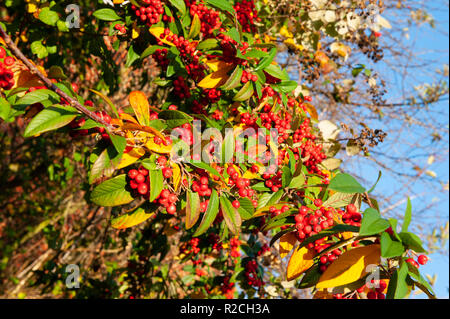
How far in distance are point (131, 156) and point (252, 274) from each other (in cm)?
173

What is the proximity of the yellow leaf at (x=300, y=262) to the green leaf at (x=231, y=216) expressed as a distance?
222 mm

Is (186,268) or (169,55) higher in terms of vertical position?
(169,55)

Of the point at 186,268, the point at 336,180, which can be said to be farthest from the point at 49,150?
the point at 336,180

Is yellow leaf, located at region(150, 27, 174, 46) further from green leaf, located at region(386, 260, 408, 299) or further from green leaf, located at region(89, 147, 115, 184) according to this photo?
green leaf, located at region(386, 260, 408, 299)

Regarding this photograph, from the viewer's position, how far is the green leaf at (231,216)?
1190 mm

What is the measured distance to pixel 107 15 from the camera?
1686 mm

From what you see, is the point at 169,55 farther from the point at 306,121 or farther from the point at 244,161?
the point at 306,121

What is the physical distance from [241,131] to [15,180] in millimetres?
4223

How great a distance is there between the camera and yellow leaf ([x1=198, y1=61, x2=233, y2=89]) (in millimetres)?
1506

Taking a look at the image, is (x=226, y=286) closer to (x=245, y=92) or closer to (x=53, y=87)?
(x=245, y=92)

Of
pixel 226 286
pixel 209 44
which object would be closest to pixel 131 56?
pixel 209 44

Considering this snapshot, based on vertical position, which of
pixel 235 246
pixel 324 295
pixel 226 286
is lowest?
pixel 226 286

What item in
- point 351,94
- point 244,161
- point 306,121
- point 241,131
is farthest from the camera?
point 351,94

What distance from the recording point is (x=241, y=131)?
5.05ft
